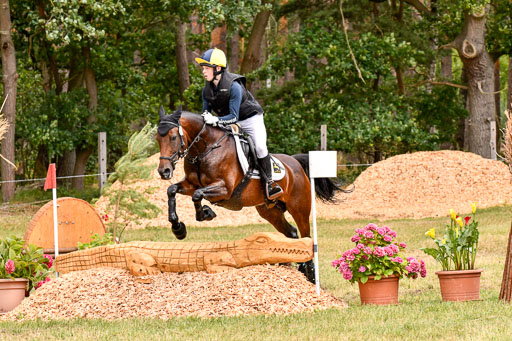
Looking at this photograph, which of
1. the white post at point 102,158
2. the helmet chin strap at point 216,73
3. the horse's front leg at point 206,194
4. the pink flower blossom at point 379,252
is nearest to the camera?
the pink flower blossom at point 379,252

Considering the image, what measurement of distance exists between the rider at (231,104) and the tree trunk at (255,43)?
13495mm

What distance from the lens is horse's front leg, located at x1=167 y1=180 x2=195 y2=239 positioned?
24.5 ft

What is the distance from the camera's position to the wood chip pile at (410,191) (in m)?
17.8

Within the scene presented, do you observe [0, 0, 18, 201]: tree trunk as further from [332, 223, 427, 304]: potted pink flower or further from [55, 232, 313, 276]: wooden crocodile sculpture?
[332, 223, 427, 304]: potted pink flower

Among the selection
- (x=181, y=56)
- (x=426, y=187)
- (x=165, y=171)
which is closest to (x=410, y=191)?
(x=426, y=187)

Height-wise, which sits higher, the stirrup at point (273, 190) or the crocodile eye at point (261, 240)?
the stirrup at point (273, 190)

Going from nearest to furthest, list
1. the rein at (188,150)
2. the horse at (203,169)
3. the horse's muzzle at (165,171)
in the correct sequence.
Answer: the horse's muzzle at (165,171)
the rein at (188,150)
the horse at (203,169)

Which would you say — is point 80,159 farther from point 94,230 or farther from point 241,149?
point 241,149

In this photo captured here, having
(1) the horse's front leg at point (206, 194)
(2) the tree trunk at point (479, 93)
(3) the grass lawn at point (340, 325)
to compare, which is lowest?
(3) the grass lawn at point (340, 325)

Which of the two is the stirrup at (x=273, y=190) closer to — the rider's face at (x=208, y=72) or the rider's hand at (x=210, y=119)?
the rider's hand at (x=210, y=119)

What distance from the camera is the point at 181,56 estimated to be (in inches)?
870

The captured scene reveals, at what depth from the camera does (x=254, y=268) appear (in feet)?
25.1

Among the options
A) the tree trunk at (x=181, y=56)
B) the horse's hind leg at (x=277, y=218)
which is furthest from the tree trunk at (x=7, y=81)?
the horse's hind leg at (x=277, y=218)

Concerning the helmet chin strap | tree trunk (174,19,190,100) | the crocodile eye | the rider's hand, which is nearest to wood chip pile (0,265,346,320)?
the crocodile eye
